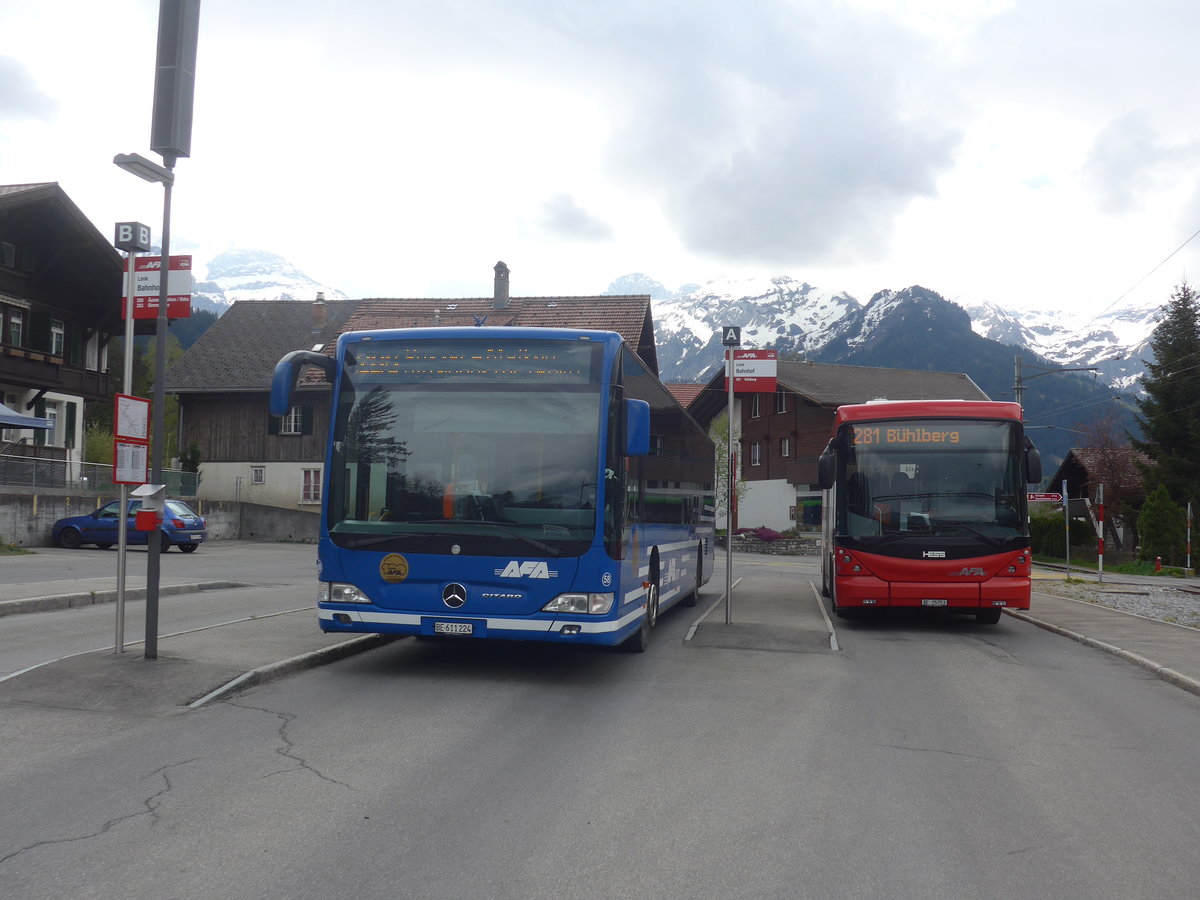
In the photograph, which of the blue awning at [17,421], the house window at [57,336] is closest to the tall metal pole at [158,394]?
the blue awning at [17,421]

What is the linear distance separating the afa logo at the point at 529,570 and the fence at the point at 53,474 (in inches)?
1055

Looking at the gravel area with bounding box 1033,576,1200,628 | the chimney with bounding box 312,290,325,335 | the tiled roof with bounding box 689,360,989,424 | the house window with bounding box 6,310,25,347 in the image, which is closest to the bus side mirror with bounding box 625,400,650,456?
the gravel area with bounding box 1033,576,1200,628

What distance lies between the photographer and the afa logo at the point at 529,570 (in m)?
9.04

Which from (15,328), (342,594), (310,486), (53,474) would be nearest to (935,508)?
(342,594)

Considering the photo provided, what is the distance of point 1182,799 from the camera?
20.5 ft

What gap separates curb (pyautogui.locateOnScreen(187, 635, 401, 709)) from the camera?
26.7ft

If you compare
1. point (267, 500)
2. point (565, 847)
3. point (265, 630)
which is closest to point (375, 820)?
point (565, 847)

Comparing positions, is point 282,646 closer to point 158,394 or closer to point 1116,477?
point 158,394

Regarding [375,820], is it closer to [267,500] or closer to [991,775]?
[991,775]

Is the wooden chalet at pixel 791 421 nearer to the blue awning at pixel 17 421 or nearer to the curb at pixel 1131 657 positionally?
the blue awning at pixel 17 421

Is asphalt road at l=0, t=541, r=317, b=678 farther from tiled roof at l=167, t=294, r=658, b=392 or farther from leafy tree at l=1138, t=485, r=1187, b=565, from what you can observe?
leafy tree at l=1138, t=485, r=1187, b=565

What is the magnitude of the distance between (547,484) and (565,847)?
14.7 feet

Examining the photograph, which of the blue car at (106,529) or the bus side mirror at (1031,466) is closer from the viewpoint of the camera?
the bus side mirror at (1031,466)

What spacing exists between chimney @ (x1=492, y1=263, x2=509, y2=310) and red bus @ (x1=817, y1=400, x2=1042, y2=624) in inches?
1535
